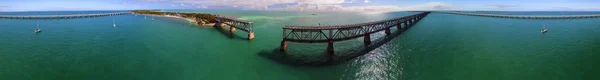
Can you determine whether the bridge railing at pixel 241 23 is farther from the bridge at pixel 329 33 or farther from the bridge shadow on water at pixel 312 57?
the bridge shadow on water at pixel 312 57

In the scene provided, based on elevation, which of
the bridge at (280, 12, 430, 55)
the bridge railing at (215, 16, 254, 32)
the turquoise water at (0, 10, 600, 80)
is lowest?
the turquoise water at (0, 10, 600, 80)

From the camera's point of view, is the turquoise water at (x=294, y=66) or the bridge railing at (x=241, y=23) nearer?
the turquoise water at (x=294, y=66)

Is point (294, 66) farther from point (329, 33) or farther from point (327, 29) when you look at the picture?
point (329, 33)

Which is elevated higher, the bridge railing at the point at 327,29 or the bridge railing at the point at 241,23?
the bridge railing at the point at 241,23

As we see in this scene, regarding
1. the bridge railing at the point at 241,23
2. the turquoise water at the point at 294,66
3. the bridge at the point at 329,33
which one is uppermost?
the bridge railing at the point at 241,23

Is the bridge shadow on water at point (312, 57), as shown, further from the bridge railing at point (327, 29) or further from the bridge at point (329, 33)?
the bridge railing at point (327, 29)

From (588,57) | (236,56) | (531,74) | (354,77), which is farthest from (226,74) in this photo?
(588,57)

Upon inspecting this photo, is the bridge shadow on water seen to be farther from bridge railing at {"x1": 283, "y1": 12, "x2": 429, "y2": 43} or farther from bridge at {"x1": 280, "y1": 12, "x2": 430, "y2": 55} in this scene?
bridge railing at {"x1": 283, "y1": 12, "x2": 429, "y2": 43}

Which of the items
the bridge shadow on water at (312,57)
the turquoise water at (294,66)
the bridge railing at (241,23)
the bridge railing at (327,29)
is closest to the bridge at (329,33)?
the bridge railing at (327,29)

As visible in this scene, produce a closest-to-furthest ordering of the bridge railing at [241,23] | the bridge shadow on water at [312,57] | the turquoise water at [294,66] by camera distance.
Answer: the turquoise water at [294,66] < the bridge shadow on water at [312,57] < the bridge railing at [241,23]

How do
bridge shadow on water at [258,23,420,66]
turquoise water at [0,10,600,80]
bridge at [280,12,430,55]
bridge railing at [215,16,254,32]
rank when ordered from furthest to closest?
1. bridge railing at [215,16,254,32]
2. bridge at [280,12,430,55]
3. bridge shadow on water at [258,23,420,66]
4. turquoise water at [0,10,600,80]

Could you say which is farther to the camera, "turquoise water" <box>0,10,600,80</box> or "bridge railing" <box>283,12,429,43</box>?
"bridge railing" <box>283,12,429,43</box>

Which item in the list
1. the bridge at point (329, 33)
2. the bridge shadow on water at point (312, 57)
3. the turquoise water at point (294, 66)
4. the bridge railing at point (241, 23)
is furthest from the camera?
the bridge railing at point (241, 23)

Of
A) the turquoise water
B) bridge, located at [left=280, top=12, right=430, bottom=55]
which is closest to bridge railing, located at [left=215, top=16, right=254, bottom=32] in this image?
bridge, located at [left=280, top=12, right=430, bottom=55]
